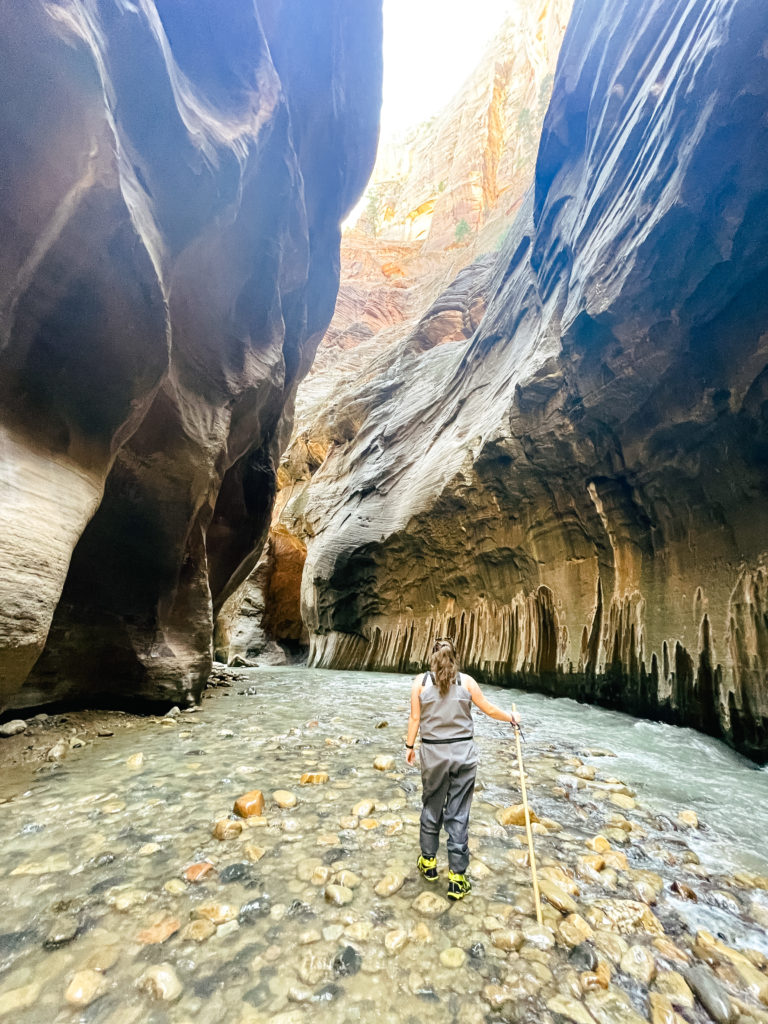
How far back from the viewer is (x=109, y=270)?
456 cm

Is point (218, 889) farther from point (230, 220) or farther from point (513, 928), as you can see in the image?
point (230, 220)

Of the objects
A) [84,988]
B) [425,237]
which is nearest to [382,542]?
[84,988]

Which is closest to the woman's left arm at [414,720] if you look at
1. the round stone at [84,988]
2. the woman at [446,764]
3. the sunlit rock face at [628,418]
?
the woman at [446,764]

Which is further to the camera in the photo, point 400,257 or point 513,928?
point 400,257

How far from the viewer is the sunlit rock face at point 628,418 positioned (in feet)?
17.1

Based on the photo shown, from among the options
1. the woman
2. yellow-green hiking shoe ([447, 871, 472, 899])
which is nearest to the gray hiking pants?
the woman

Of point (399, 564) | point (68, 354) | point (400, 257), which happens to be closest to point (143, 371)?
point (68, 354)

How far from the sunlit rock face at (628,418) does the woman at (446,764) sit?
4.55 meters

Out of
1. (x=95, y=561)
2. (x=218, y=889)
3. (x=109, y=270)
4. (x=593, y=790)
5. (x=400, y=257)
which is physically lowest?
(x=218, y=889)

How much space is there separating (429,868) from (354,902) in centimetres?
39

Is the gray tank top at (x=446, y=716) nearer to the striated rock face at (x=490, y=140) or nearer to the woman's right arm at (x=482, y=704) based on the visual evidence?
the woman's right arm at (x=482, y=704)

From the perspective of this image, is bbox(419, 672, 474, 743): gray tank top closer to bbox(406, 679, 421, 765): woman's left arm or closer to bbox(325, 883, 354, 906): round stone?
bbox(406, 679, 421, 765): woman's left arm

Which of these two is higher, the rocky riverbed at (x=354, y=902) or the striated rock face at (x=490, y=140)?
the striated rock face at (x=490, y=140)

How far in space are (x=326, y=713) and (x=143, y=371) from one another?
497 centimetres
